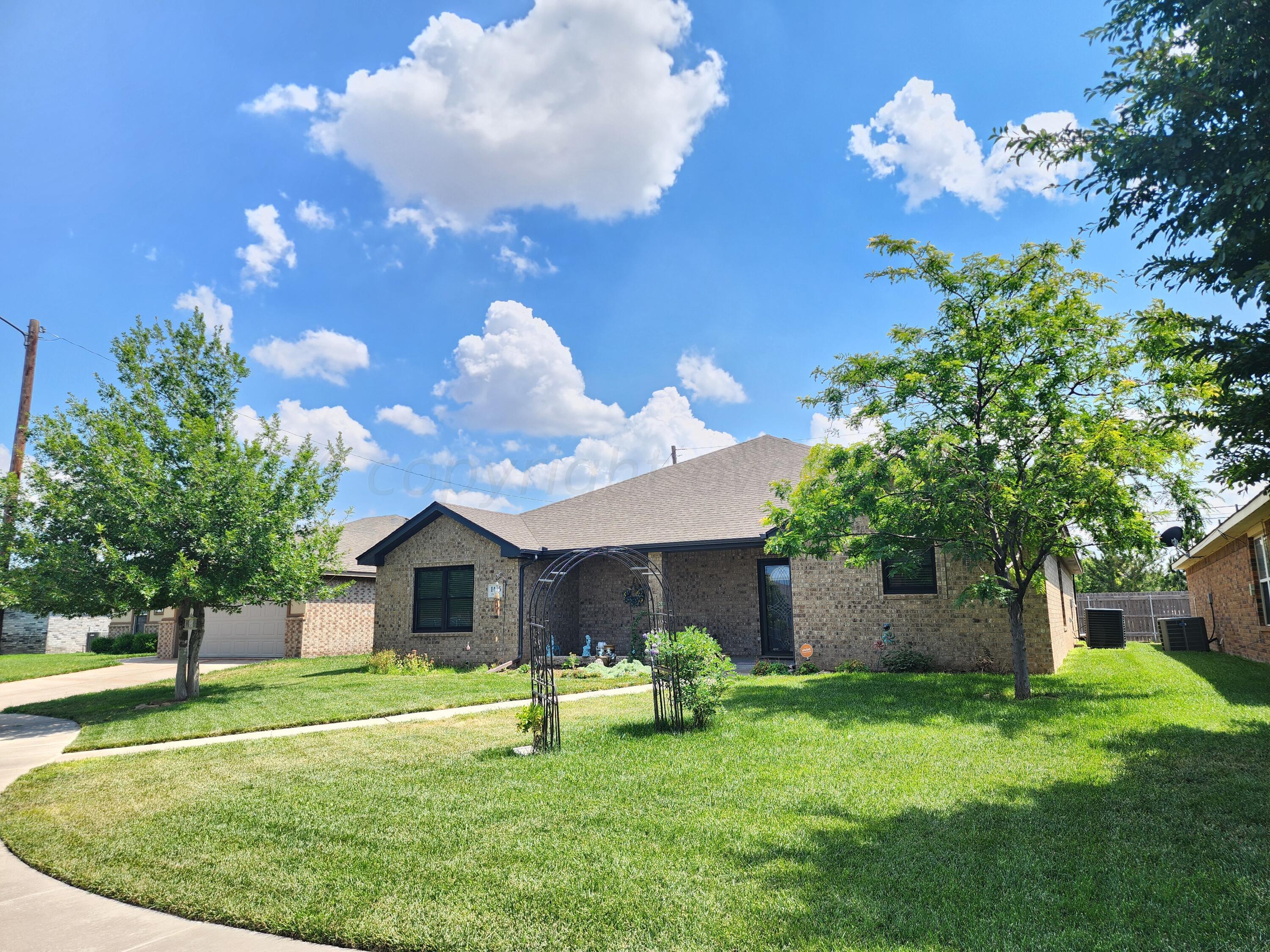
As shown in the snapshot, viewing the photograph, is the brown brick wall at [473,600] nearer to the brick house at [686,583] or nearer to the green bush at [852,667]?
the brick house at [686,583]

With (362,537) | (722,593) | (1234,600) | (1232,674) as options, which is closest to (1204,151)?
(1232,674)

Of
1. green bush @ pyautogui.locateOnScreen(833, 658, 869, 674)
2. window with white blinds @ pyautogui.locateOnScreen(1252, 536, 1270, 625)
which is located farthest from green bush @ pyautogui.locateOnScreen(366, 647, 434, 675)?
window with white blinds @ pyautogui.locateOnScreen(1252, 536, 1270, 625)

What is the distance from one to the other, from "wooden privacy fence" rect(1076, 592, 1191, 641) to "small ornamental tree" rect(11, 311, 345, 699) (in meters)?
29.4

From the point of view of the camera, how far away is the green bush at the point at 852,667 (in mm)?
14148

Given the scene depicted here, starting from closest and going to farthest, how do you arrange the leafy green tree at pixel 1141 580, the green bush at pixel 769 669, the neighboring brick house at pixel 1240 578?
1. the neighboring brick house at pixel 1240 578
2. the green bush at pixel 769 669
3. the leafy green tree at pixel 1141 580

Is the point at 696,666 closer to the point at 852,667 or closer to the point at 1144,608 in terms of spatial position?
the point at 852,667

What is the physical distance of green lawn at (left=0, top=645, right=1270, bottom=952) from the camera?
11.6ft

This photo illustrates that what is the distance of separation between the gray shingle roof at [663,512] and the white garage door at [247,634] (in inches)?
289

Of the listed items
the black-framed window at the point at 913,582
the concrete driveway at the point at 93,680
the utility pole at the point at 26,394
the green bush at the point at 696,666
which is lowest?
the concrete driveway at the point at 93,680

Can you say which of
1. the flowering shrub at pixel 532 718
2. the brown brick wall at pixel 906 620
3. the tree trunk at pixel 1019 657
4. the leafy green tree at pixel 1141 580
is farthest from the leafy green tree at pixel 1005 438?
the leafy green tree at pixel 1141 580

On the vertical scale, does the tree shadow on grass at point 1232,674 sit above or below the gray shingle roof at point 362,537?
below

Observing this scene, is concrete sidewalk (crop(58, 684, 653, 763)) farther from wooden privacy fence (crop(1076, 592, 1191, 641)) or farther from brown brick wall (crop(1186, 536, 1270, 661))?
wooden privacy fence (crop(1076, 592, 1191, 641))

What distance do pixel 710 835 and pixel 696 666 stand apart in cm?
371

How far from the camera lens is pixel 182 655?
A: 12.9 meters
